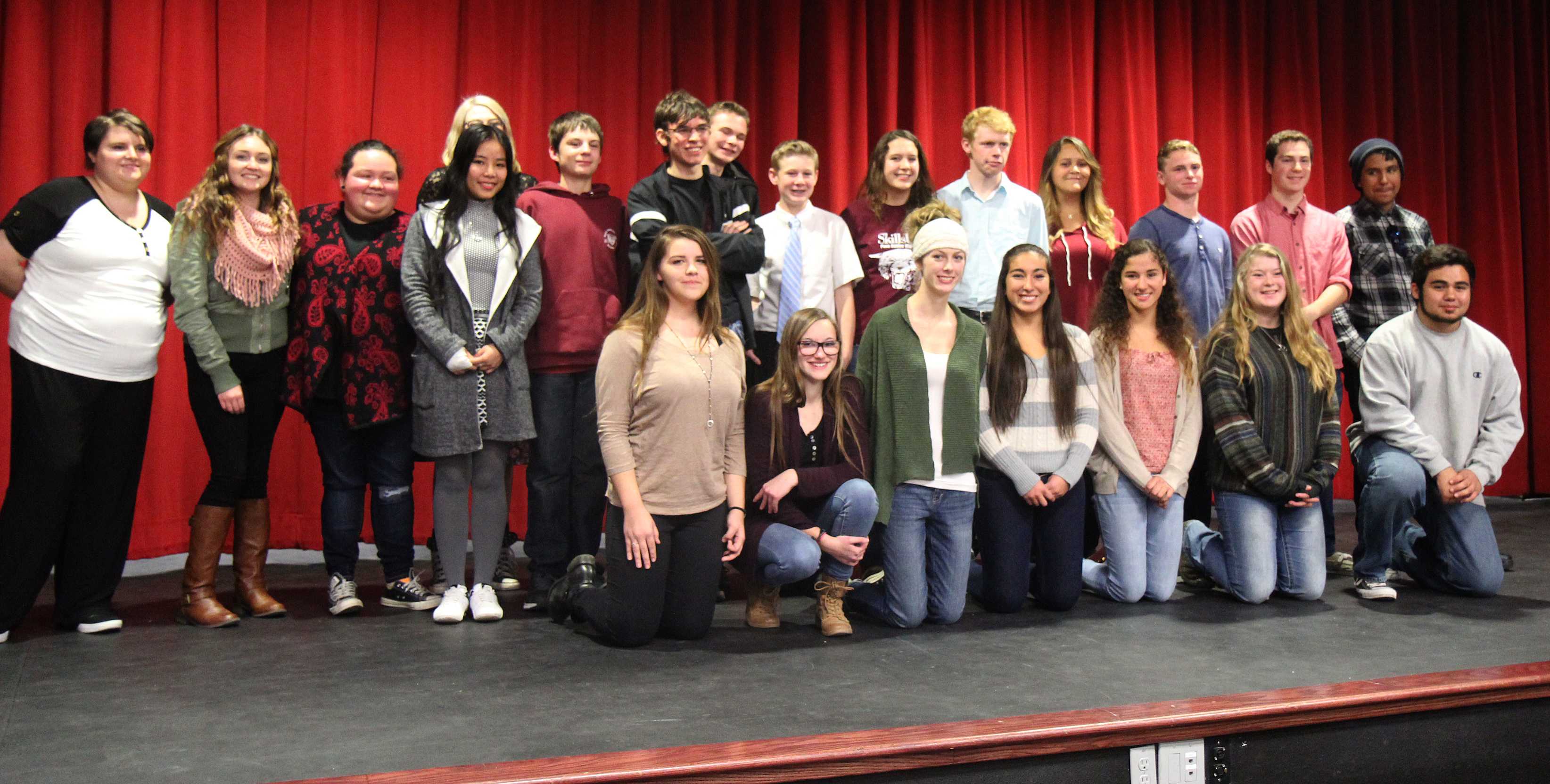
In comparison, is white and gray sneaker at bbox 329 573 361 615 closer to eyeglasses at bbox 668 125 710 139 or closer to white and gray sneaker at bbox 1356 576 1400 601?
eyeglasses at bbox 668 125 710 139

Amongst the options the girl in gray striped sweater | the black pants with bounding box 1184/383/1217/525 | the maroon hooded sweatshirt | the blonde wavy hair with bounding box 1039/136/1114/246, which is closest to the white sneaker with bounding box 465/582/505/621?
the maroon hooded sweatshirt

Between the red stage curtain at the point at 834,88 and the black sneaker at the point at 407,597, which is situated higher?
the red stage curtain at the point at 834,88

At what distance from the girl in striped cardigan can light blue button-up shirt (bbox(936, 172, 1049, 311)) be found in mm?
672

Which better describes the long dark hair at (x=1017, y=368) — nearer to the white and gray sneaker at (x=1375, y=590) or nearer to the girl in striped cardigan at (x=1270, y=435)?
the girl in striped cardigan at (x=1270, y=435)

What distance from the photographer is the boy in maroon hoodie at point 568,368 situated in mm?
3234

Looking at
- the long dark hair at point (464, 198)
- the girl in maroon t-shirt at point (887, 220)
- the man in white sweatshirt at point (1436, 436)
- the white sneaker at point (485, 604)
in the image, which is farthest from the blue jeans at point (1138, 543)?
the long dark hair at point (464, 198)

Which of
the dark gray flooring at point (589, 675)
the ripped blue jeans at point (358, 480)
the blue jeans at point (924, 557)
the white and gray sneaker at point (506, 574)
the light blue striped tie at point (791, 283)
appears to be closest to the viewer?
the dark gray flooring at point (589, 675)

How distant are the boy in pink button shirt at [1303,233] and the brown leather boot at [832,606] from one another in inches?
80.8

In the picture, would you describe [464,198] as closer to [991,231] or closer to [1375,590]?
[991,231]

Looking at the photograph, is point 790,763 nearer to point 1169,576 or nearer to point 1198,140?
point 1169,576

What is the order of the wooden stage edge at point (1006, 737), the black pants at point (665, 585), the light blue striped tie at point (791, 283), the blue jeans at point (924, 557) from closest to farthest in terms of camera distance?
1. the wooden stage edge at point (1006, 737)
2. the black pants at point (665, 585)
3. the blue jeans at point (924, 557)
4. the light blue striped tie at point (791, 283)

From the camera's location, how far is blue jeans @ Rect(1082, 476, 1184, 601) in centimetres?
333

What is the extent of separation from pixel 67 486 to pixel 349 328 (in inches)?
30.9

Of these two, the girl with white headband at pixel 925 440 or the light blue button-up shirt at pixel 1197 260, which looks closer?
the girl with white headband at pixel 925 440
